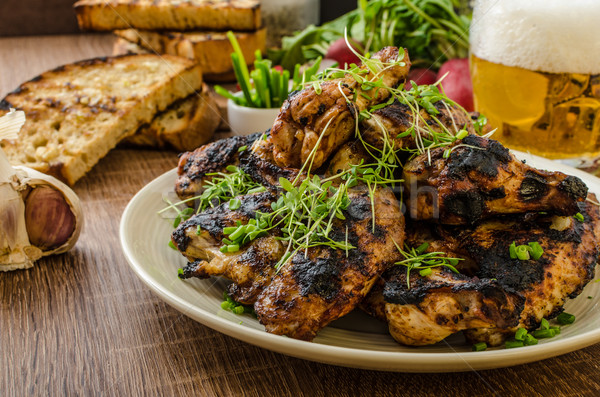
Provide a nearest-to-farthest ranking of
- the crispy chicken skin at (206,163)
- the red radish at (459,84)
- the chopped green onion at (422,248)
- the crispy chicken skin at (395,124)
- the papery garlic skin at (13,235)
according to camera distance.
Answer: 1. the chopped green onion at (422,248)
2. the crispy chicken skin at (395,124)
3. the papery garlic skin at (13,235)
4. the crispy chicken skin at (206,163)
5. the red radish at (459,84)

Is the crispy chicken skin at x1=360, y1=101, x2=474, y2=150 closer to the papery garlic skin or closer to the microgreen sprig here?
the microgreen sprig

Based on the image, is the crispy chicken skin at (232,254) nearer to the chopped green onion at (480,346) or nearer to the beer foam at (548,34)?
the chopped green onion at (480,346)

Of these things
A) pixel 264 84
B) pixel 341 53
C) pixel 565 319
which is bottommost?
pixel 341 53

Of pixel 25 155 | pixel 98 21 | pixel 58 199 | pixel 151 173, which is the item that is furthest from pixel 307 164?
pixel 98 21

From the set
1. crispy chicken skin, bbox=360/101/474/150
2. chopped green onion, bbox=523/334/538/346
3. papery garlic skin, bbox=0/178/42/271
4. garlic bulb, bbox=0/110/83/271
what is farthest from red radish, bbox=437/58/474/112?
papery garlic skin, bbox=0/178/42/271

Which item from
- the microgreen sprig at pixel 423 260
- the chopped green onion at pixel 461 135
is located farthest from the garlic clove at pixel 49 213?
the chopped green onion at pixel 461 135

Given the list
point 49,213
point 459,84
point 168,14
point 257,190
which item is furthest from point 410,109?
point 168,14

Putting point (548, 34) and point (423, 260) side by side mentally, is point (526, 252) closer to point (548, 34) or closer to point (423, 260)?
point (423, 260)
